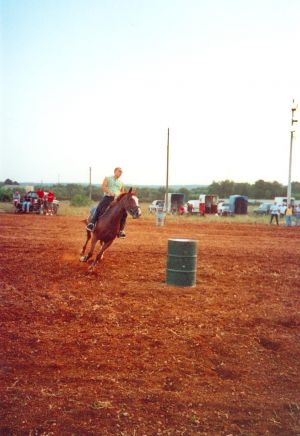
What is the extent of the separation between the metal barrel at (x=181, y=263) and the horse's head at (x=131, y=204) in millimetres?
1335

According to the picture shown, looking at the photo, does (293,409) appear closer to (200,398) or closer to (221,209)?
(200,398)

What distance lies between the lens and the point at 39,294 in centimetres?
932

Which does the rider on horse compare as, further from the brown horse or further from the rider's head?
the brown horse

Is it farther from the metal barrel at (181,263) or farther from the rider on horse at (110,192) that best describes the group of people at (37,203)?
the metal barrel at (181,263)

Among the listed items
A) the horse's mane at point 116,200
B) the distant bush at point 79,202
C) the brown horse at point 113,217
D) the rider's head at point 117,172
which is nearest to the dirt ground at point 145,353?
the brown horse at point 113,217

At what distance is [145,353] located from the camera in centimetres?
656

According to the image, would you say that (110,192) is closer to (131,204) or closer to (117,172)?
(117,172)

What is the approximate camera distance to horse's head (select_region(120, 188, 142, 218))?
11600 mm

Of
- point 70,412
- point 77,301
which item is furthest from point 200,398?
point 77,301

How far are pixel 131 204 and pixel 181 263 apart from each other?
207 centimetres

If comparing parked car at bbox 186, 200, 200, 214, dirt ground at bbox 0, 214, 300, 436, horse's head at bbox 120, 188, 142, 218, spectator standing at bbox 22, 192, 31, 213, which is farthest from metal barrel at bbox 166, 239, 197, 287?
parked car at bbox 186, 200, 200, 214

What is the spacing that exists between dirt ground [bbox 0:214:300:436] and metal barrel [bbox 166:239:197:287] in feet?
1.02

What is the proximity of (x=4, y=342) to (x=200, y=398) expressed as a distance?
2.87 m

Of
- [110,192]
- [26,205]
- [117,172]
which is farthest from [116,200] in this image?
[26,205]
